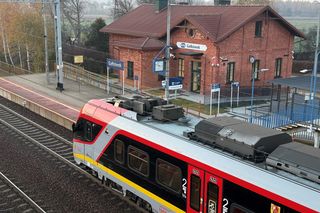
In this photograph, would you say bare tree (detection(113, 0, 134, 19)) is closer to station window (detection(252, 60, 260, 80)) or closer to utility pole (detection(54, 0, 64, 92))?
utility pole (detection(54, 0, 64, 92))

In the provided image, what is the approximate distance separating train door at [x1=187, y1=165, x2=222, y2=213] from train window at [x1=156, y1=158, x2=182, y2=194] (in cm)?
48

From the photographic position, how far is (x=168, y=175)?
10.5 m

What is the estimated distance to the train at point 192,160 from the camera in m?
7.97

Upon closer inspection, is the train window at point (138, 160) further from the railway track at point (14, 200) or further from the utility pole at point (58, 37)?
the utility pole at point (58, 37)

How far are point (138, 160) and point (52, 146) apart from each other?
845 cm

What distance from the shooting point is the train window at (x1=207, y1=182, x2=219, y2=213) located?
9062 mm

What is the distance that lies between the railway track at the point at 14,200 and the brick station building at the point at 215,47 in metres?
18.8

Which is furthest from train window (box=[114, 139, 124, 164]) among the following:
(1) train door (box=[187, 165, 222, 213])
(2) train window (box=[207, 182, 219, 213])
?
(2) train window (box=[207, 182, 219, 213])

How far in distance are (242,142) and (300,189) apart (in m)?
1.91

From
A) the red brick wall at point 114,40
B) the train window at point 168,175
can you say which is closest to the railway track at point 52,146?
the train window at point 168,175

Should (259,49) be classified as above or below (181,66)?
above

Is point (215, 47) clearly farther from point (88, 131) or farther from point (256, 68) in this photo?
point (88, 131)

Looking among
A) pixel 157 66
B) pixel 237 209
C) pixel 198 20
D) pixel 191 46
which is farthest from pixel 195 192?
pixel 191 46

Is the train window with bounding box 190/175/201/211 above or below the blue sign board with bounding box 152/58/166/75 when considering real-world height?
below
